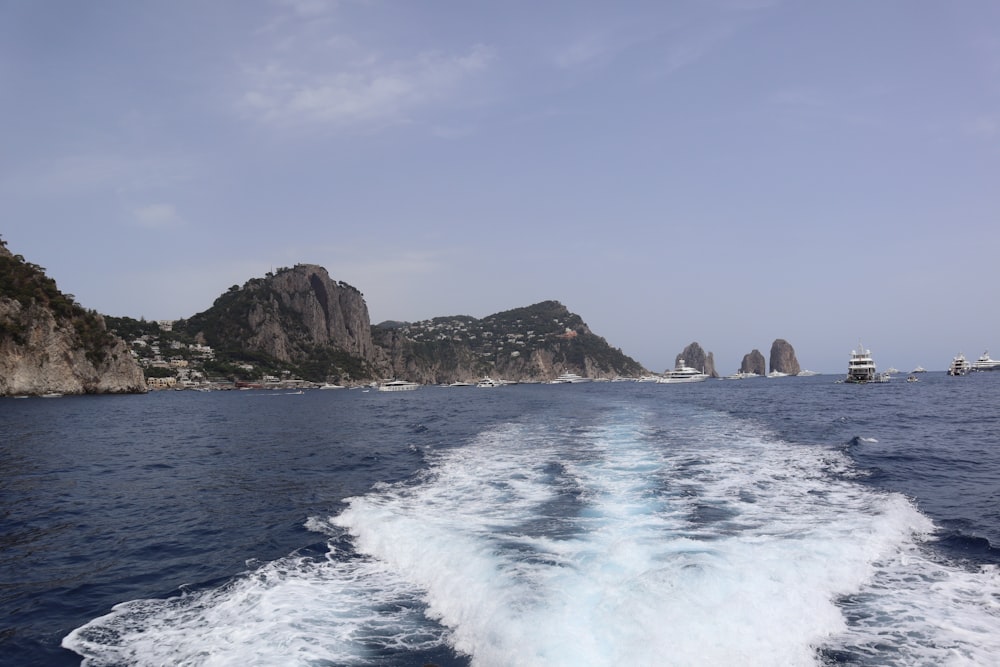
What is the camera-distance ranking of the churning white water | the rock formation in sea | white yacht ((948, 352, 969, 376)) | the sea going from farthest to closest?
white yacht ((948, 352, 969, 376)), the rock formation in sea, the sea, the churning white water

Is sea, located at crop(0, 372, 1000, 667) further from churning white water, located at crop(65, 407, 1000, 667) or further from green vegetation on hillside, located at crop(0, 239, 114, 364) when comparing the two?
green vegetation on hillside, located at crop(0, 239, 114, 364)

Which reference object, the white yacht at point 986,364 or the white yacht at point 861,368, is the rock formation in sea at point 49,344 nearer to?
the white yacht at point 861,368

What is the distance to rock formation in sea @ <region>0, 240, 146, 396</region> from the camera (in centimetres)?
8575

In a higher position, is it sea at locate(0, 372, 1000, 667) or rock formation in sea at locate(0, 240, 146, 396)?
rock formation in sea at locate(0, 240, 146, 396)

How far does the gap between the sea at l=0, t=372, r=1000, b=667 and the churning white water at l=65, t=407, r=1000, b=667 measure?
51 millimetres

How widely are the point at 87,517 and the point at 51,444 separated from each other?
2208 cm

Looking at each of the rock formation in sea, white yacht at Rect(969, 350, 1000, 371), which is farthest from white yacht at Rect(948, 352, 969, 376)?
the rock formation in sea

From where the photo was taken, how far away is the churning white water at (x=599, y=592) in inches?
320

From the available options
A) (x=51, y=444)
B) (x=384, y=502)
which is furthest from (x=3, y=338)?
(x=384, y=502)

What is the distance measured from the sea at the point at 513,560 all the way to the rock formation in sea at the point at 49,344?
80753 millimetres

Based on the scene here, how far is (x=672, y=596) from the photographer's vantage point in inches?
364

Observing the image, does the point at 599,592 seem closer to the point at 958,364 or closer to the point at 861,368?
the point at 861,368

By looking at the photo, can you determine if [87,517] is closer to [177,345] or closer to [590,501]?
[590,501]

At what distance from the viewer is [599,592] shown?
9750 millimetres
